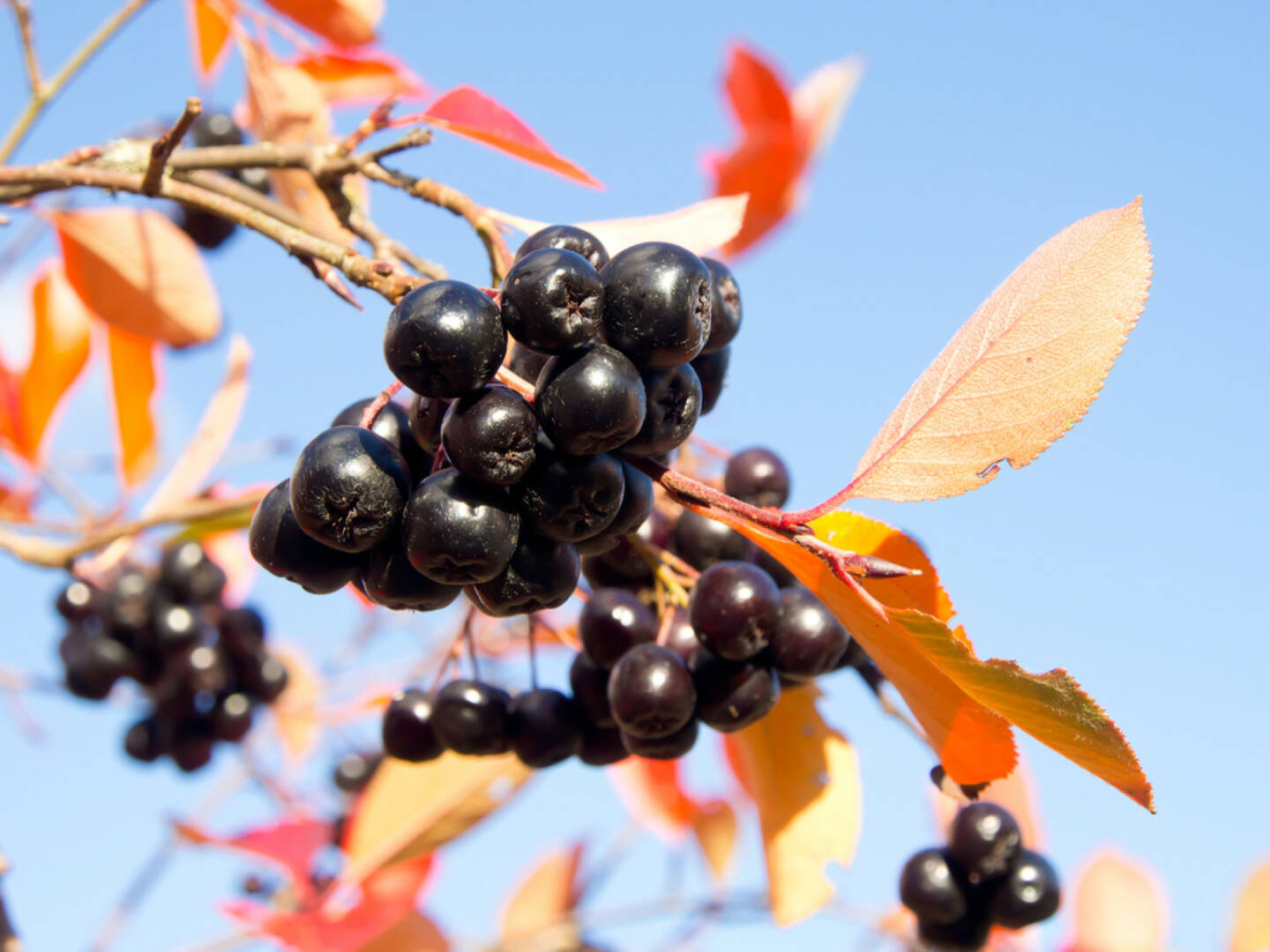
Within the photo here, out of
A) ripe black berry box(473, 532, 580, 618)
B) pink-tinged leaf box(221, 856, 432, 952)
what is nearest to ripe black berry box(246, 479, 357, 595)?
ripe black berry box(473, 532, 580, 618)

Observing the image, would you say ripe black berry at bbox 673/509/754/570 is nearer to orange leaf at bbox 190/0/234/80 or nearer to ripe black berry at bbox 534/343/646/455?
ripe black berry at bbox 534/343/646/455

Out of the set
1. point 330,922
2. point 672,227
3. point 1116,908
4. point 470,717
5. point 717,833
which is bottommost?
point 330,922

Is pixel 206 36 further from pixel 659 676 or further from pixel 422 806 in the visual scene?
pixel 659 676

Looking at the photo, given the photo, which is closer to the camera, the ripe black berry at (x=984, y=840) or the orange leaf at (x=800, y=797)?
the orange leaf at (x=800, y=797)

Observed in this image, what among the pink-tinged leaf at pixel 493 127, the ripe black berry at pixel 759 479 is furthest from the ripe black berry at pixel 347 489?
the ripe black berry at pixel 759 479

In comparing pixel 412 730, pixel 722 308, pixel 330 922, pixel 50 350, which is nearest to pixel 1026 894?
pixel 412 730

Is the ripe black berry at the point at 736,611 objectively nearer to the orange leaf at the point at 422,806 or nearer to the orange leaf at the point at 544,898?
the orange leaf at the point at 422,806

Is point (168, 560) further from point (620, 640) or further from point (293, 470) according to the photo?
point (293, 470)
